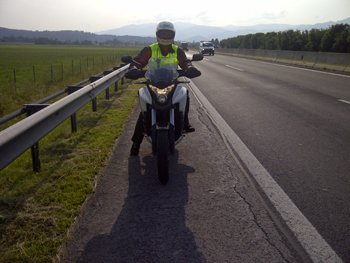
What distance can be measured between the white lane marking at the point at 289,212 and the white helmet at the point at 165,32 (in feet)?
6.60

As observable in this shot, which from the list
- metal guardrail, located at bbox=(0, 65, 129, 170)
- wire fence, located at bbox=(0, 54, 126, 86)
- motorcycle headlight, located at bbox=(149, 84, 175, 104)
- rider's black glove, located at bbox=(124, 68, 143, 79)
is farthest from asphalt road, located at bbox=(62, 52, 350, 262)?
wire fence, located at bbox=(0, 54, 126, 86)

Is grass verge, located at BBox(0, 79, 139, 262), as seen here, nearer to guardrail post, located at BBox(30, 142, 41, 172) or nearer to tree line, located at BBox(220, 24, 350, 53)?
guardrail post, located at BBox(30, 142, 41, 172)

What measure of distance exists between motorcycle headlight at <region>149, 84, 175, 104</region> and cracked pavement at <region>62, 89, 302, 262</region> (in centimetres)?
102

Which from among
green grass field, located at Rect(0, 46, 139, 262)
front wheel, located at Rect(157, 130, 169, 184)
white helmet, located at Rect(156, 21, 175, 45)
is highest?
white helmet, located at Rect(156, 21, 175, 45)

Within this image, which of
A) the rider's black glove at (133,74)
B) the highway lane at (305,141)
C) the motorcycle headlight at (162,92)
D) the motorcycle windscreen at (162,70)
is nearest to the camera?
the highway lane at (305,141)

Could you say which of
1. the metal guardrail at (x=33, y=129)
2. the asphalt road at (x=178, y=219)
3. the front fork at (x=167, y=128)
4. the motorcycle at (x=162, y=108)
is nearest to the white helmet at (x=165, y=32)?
the motorcycle at (x=162, y=108)

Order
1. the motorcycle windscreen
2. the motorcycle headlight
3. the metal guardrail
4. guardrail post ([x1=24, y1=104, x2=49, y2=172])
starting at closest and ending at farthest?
the metal guardrail < the motorcycle headlight < guardrail post ([x1=24, y1=104, x2=49, y2=172]) < the motorcycle windscreen

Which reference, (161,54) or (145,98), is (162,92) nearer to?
(145,98)

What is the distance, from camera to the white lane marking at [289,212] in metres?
2.67

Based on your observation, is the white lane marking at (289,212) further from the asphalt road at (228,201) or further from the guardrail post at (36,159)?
the guardrail post at (36,159)

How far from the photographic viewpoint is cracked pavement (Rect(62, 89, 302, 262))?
2680mm

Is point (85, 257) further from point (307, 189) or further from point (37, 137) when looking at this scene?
point (307, 189)

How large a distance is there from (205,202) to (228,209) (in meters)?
0.28

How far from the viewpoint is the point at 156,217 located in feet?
10.7
